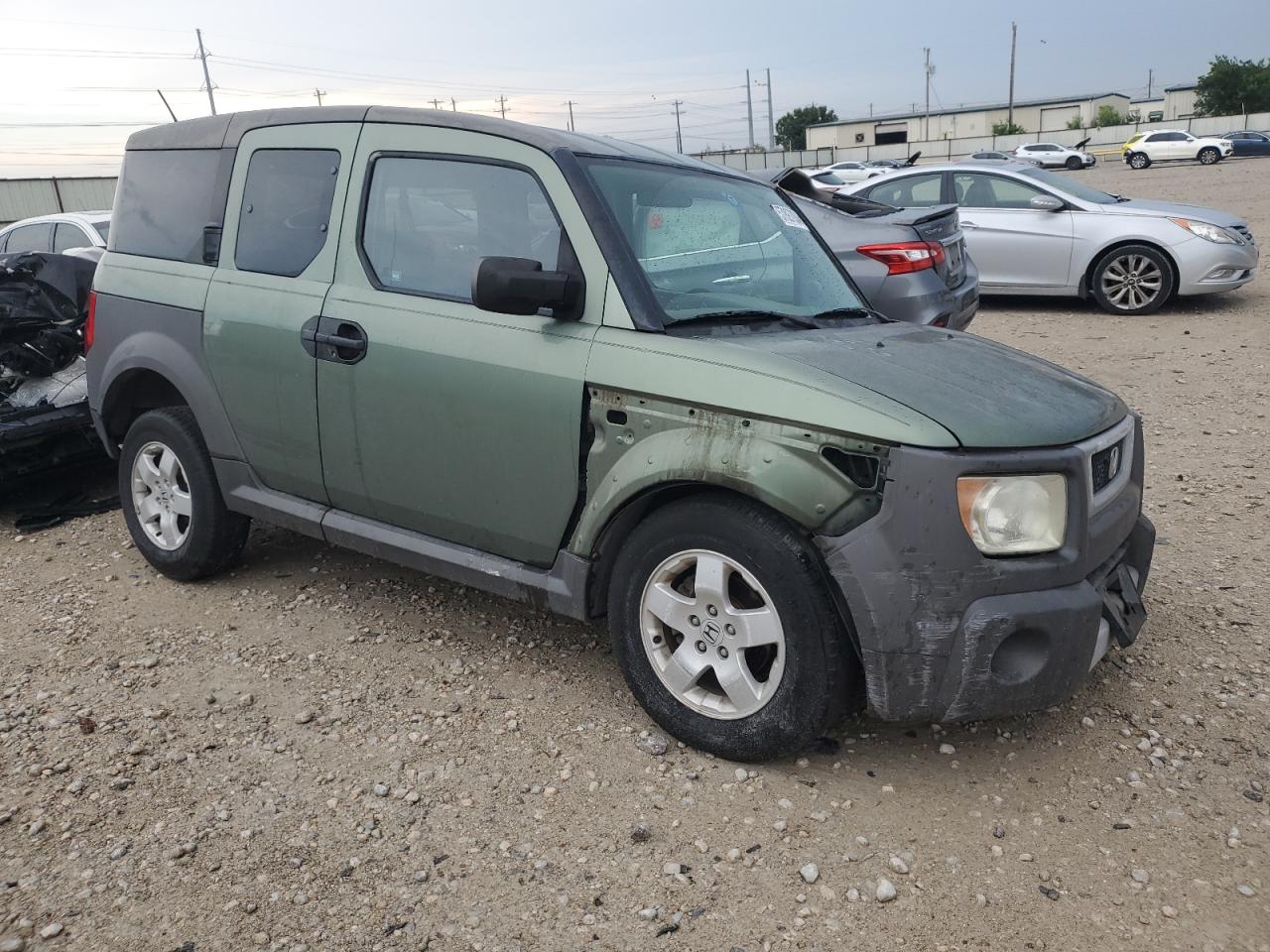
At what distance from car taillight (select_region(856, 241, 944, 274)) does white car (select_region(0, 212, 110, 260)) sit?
6525mm

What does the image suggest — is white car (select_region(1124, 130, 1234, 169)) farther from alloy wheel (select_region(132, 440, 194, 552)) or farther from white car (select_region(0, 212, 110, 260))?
alloy wheel (select_region(132, 440, 194, 552))

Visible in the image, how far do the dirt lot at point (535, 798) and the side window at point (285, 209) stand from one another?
148 cm

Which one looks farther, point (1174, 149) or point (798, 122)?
point (798, 122)

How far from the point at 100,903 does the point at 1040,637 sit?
2.53m

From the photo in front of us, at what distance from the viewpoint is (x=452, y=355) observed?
3.44 m

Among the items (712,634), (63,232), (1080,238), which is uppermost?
(63,232)

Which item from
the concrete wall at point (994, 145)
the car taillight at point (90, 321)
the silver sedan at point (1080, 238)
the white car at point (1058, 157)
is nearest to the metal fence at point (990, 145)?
the concrete wall at point (994, 145)

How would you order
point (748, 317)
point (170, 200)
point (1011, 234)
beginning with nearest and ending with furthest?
point (748, 317), point (170, 200), point (1011, 234)

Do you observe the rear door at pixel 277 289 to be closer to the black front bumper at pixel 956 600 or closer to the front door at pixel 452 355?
the front door at pixel 452 355

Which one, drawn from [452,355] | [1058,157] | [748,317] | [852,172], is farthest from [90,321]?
[1058,157]

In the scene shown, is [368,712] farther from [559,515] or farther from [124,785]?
[559,515]

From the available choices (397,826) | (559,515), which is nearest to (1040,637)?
(559,515)

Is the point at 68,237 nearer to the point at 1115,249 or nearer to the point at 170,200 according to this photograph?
the point at 170,200

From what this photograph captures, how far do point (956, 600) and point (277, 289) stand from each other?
2.73 metres
